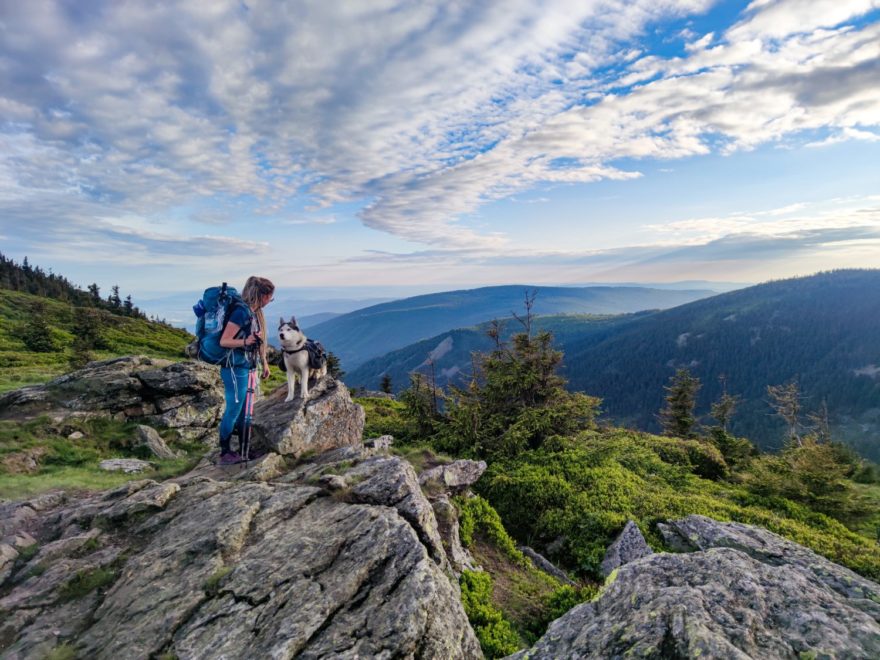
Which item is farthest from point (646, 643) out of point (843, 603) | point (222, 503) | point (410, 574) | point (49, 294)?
point (49, 294)

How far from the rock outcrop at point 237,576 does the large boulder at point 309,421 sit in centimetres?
302

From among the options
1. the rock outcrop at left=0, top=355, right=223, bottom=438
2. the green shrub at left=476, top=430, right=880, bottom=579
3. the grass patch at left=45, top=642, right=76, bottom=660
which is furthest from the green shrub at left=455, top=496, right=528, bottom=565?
the rock outcrop at left=0, top=355, right=223, bottom=438

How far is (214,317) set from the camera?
10.1 metres

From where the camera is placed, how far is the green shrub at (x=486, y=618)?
22.0 feet

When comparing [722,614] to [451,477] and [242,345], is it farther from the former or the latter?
[242,345]

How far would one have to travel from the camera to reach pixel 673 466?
18.7 metres

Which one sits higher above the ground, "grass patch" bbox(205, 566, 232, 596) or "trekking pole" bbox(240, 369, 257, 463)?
"trekking pole" bbox(240, 369, 257, 463)

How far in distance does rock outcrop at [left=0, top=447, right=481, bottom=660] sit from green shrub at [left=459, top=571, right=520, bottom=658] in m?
1.03

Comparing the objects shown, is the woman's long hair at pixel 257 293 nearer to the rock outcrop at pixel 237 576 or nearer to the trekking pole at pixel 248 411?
the trekking pole at pixel 248 411

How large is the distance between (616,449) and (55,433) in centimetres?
2089

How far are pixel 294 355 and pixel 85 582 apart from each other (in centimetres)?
719

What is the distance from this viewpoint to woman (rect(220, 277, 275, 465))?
9.93m

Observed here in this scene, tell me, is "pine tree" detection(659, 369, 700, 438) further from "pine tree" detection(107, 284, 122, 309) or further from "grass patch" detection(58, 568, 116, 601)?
"pine tree" detection(107, 284, 122, 309)

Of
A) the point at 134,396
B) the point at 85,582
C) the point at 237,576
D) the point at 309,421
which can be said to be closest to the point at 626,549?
the point at 237,576
